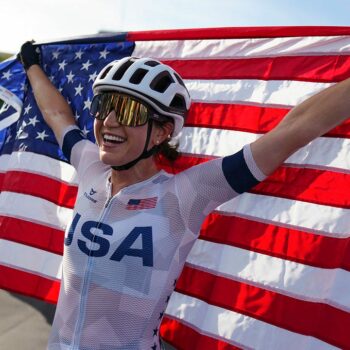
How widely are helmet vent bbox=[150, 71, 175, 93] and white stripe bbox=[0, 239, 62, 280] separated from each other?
168cm

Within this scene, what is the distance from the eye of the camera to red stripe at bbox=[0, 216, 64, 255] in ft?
11.7

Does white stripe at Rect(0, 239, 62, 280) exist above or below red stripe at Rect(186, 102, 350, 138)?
below

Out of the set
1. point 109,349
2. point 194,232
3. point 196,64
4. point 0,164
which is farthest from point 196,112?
point 0,164

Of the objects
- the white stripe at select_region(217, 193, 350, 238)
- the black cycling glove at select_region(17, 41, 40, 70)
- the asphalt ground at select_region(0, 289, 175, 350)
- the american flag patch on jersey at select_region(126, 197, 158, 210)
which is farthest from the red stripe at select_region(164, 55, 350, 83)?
the asphalt ground at select_region(0, 289, 175, 350)

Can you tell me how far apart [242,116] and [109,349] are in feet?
5.22

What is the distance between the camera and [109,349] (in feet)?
7.84

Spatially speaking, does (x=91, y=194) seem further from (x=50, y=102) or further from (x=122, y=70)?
(x=50, y=102)

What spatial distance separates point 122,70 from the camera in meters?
2.66

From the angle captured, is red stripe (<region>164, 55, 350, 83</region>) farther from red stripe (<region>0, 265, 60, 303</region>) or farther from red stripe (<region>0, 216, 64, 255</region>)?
red stripe (<region>0, 265, 60, 303</region>)

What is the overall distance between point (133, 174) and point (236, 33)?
3.97ft

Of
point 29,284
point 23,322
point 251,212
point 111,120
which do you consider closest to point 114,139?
point 111,120

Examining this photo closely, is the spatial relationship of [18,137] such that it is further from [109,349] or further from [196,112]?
[109,349]

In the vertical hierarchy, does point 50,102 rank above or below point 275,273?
above

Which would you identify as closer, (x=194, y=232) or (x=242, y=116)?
(x=194, y=232)
